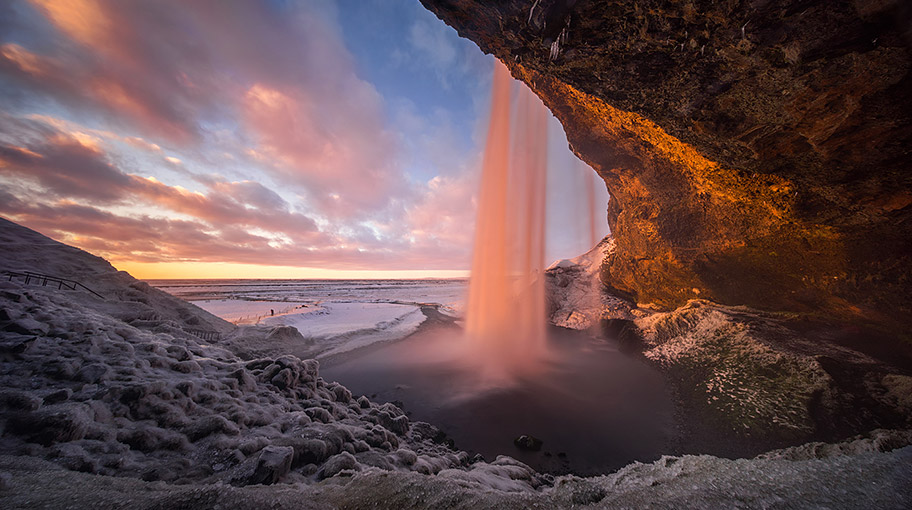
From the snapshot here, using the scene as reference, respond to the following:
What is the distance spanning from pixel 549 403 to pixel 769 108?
8.62 m

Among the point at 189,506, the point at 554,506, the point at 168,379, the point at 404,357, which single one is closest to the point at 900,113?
the point at 554,506

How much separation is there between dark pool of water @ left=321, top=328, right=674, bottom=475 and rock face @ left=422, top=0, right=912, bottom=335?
6.01 m

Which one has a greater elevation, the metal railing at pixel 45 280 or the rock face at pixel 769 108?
the rock face at pixel 769 108

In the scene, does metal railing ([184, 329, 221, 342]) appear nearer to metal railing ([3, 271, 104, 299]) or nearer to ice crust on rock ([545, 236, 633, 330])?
metal railing ([3, 271, 104, 299])

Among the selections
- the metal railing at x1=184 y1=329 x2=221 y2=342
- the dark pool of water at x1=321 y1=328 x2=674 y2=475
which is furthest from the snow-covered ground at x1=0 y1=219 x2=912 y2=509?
the metal railing at x1=184 y1=329 x2=221 y2=342

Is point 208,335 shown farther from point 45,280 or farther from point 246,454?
point 246,454

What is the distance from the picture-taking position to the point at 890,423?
5734mm

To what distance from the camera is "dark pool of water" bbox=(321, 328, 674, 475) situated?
643 centimetres

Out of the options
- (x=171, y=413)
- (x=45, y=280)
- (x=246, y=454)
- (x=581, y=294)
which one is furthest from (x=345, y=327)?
(x=581, y=294)

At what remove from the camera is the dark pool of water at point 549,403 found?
643 cm

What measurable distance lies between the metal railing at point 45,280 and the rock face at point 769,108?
15007mm

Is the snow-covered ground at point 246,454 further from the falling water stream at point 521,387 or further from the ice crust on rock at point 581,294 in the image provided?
the ice crust on rock at point 581,294

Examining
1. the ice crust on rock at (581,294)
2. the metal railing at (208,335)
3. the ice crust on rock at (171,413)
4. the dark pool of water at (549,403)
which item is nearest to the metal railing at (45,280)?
the metal railing at (208,335)

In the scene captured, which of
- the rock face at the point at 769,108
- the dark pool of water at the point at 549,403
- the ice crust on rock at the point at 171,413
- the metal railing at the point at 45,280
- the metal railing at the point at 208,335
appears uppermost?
the rock face at the point at 769,108
